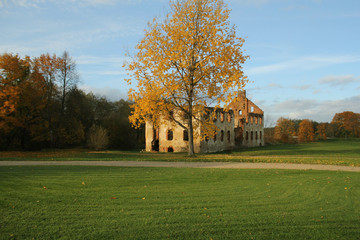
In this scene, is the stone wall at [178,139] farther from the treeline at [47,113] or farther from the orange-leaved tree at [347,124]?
the orange-leaved tree at [347,124]

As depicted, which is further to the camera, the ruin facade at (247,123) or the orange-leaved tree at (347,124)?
the orange-leaved tree at (347,124)

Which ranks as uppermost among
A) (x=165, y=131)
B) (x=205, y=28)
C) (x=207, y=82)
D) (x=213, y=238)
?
(x=205, y=28)

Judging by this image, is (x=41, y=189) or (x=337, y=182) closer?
(x=41, y=189)

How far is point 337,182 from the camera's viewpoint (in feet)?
35.3

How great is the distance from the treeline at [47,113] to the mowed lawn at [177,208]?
77.6 feet

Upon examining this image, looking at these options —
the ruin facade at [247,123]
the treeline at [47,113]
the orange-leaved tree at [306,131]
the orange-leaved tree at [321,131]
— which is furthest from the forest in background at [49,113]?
the orange-leaved tree at [321,131]

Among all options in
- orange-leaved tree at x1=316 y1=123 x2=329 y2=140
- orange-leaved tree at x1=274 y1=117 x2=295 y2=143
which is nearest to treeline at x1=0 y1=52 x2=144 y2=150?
orange-leaved tree at x1=274 y1=117 x2=295 y2=143

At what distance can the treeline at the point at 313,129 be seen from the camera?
61.1 m

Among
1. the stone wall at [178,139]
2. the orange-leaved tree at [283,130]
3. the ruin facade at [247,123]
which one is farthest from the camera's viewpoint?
the orange-leaved tree at [283,130]

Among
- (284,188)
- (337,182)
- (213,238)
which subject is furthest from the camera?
(337,182)

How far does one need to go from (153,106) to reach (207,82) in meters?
4.33

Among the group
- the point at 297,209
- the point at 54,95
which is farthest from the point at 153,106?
the point at 54,95

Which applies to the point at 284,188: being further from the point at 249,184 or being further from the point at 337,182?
the point at 337,182

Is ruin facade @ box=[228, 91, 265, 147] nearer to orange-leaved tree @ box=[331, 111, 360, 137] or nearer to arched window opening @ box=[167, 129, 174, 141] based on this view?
arched window opening @ box=[167, 129, 174, 141]
